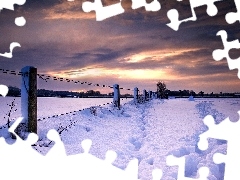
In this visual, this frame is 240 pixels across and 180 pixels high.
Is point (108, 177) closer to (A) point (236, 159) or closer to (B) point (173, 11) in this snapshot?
(A) point (236, 159)

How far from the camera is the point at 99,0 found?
145 inches

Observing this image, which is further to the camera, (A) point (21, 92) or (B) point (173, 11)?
(A) point (21, 92)

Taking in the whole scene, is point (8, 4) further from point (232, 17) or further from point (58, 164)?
point (232, 17)

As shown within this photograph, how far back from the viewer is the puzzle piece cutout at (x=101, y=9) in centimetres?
352

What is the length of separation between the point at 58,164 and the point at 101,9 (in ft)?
6.09

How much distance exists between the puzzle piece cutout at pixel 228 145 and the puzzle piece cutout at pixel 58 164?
1.90ft

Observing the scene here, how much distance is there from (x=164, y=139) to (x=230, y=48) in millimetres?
2075

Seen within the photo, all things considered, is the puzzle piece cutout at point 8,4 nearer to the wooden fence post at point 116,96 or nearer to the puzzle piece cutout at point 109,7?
the puzzle piece cutout at point 109,7

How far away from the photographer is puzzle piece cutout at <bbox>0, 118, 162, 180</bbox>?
3084mm

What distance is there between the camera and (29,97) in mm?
4707

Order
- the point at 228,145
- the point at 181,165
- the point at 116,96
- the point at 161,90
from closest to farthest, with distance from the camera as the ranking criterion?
1. the point at 181,165
2. the point at 228,145
3. the point at 116,96
4. the point at 161,90

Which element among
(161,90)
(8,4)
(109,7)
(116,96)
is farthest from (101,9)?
(161,90)

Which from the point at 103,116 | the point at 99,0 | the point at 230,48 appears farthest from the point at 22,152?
the point at 103,116

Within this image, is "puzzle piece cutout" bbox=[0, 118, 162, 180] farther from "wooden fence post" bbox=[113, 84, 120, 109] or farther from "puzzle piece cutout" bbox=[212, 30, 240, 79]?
"wooden fence post" bbox=[113, 84, 120, 109]
